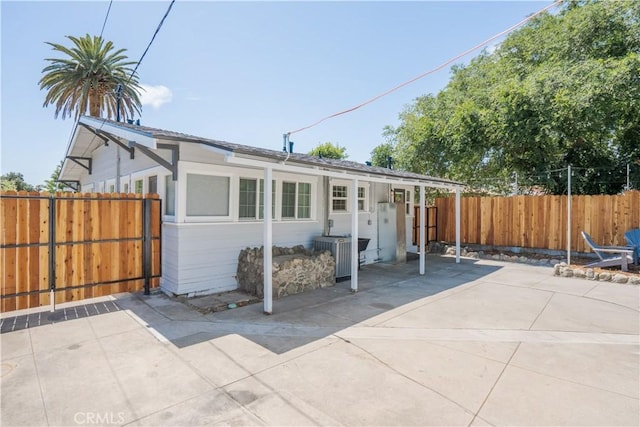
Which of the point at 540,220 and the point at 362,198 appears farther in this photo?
the point at 540,220

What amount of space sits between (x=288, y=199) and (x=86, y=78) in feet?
48.4

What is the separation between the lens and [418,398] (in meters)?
2.91

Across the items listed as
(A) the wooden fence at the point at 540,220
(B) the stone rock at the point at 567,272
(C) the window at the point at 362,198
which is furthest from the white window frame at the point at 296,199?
(A) the wooden fence at the point at 540,220

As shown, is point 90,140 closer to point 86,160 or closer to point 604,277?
point 86,160

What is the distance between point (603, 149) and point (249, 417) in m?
16.3

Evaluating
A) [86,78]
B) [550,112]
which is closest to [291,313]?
[550,112]

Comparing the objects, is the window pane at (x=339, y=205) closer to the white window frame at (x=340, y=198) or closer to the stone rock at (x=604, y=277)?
the white window frame at (x=340, y=198)

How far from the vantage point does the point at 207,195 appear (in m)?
6.36

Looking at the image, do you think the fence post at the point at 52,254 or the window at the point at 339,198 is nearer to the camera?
the fence post at the point at 52,254

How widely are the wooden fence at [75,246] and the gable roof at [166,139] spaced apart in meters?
1.40

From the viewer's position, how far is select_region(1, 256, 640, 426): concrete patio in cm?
270

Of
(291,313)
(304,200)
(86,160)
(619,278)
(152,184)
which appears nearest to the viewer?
(291,313)

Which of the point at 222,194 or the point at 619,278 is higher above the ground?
the point at 222,194

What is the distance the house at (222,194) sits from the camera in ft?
19.1
